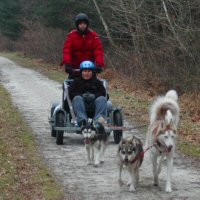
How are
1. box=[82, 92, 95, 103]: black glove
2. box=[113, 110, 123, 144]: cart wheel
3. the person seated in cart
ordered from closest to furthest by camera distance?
the person seated in cart
box=[82, 92, 95, 103]: black glove
box=[113, 110, 123, 144]: cart wheel

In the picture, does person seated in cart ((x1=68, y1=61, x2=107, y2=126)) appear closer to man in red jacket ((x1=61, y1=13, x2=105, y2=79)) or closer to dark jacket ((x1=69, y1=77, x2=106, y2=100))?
dark jacket ((x1=69, y1=77, x2=106, y2=100))

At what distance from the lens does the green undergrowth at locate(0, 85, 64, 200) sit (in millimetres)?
6829

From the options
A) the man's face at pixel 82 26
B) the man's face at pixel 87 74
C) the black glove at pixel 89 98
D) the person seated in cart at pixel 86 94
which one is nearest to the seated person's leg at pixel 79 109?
the person seated in cart at pixel 86 94

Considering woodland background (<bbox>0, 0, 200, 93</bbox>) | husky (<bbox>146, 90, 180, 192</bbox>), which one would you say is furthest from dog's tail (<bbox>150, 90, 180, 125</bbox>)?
woodland background (<bbox>0, 0, 200, 93</bbox>)

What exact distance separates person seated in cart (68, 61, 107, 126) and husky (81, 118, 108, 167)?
74cm

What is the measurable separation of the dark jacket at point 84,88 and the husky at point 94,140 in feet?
4.57

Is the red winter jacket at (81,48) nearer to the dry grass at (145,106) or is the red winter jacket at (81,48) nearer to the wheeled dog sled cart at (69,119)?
the wheeled dog sled cart at (69,119)

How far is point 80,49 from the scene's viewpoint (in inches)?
432

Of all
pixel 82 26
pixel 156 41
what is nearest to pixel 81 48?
pixel 82 26

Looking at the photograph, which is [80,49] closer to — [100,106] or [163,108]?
[100,106]

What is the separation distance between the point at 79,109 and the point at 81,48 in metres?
1.75

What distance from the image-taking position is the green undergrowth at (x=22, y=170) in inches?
269

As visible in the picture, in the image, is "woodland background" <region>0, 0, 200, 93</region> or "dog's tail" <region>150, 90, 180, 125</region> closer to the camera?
"dog's tail" <region>150, 90, 180, 125</region>

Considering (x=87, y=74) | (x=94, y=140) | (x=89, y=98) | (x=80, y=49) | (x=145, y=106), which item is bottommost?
(x=94, y=140)
